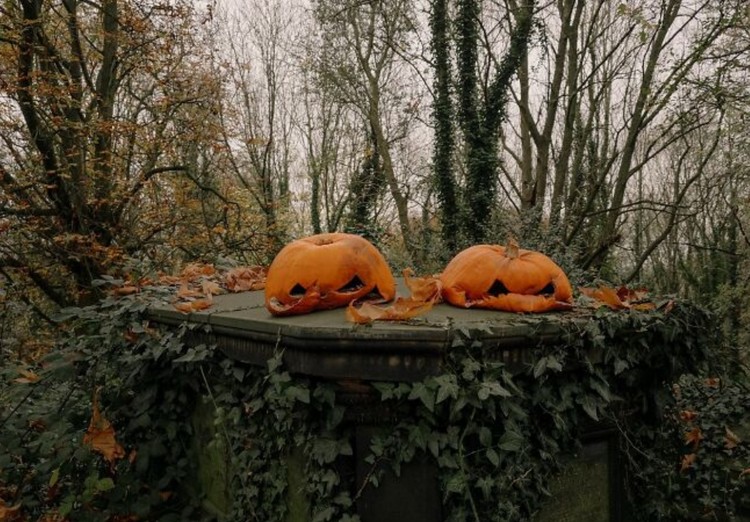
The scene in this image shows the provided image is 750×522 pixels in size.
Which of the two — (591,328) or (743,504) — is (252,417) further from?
(743,504)

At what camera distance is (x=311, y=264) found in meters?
2.97

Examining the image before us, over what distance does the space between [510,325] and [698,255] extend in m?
20.1

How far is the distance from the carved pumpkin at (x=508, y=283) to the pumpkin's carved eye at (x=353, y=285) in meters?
0.50

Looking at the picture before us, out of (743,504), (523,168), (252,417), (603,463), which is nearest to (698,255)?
(523,168)

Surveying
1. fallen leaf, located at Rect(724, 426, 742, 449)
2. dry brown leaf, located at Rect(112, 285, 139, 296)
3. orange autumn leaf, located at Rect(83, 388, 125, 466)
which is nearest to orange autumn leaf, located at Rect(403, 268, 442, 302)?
orange autumn leaf, located at Rect(83, 388, 125, 466)

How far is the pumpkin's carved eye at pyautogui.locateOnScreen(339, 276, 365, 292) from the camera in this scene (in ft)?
10.0

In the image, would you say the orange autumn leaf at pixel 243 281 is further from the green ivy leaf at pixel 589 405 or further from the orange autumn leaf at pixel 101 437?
the green ivy leaf at pixel 589 405

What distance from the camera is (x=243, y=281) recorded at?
17.2 feet

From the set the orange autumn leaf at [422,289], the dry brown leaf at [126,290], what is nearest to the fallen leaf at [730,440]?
the orange autumn leaf at [422,289]

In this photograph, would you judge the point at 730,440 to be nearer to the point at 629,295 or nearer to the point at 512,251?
the point at 629,295

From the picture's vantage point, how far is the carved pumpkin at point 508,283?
2897 millimetres

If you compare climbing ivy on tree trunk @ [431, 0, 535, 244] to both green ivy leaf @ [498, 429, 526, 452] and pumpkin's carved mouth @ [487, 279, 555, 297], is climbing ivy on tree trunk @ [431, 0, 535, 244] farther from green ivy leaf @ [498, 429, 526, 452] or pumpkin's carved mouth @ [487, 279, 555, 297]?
green ivy leaf @ [498, 429, 526, 452]

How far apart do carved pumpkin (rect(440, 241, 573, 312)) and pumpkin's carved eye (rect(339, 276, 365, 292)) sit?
0.50 metres

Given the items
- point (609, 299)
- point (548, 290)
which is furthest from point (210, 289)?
point (609, 299)
